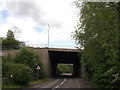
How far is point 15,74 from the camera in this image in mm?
30078

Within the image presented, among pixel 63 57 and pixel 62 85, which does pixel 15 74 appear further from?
pixel 63 57

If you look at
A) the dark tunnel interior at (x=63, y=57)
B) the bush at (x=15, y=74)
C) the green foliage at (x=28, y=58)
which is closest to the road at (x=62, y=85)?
the bush at (x=15, y=74)

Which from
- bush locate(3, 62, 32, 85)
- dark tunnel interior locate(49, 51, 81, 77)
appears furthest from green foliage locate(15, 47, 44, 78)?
bush locate(3, 62, 32, 85)

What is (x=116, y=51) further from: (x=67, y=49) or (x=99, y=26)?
(x=67, y=49)

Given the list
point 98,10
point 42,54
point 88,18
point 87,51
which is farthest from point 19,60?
point 98,10

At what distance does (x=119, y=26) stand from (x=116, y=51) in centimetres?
133

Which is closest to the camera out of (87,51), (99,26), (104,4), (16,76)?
(104,4)

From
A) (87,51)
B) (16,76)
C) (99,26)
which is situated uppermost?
(99,26)

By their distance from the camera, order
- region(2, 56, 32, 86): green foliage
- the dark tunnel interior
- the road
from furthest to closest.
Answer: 1. the dark tunnel interior
2. the road
3. region(2, 56, 32, 86): green foliage

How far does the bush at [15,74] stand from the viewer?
2902 centimetres

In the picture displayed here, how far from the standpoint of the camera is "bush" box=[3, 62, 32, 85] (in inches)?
1142

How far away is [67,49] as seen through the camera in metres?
56.2

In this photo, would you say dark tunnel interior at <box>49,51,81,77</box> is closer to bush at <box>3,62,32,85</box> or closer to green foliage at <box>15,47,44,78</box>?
green foliage at <box>15,47,44,78</box>

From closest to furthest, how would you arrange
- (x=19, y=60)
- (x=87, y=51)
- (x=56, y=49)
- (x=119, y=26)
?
(x=119, y=26)
(x=87, y=51)
(x=19, y=60)
(x=56, y=49)
